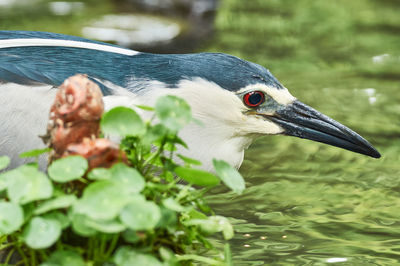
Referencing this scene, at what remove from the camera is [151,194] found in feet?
7.73

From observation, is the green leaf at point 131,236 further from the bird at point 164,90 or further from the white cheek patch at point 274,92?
the white cheek patch at point 274,92

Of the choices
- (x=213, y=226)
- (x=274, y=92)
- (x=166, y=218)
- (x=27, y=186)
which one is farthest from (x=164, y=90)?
(x=27, y=186)

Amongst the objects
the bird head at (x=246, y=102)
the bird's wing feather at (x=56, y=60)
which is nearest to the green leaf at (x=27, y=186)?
the bird's wing feather at (x=56, y=60)

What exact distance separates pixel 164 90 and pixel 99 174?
138cm

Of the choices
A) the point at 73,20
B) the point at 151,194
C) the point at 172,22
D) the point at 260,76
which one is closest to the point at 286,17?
the point at 172,22

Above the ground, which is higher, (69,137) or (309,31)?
(309,31)

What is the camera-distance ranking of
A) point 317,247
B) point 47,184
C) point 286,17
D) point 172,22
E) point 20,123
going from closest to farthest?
point 47,184 < point 20,123 < point 317,247 < point 172,22 < point 286,17

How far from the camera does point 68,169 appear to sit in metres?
2.17

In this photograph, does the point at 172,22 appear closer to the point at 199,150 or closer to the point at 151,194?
the point at 199,150

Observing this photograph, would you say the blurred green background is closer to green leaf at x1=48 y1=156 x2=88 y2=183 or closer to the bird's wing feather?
the bird's wing feather

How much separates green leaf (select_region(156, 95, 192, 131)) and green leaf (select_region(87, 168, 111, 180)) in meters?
0.23

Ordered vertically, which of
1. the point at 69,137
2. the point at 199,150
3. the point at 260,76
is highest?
the point at 260,76

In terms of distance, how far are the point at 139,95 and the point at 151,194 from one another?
3.84ft

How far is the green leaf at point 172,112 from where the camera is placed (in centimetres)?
223
